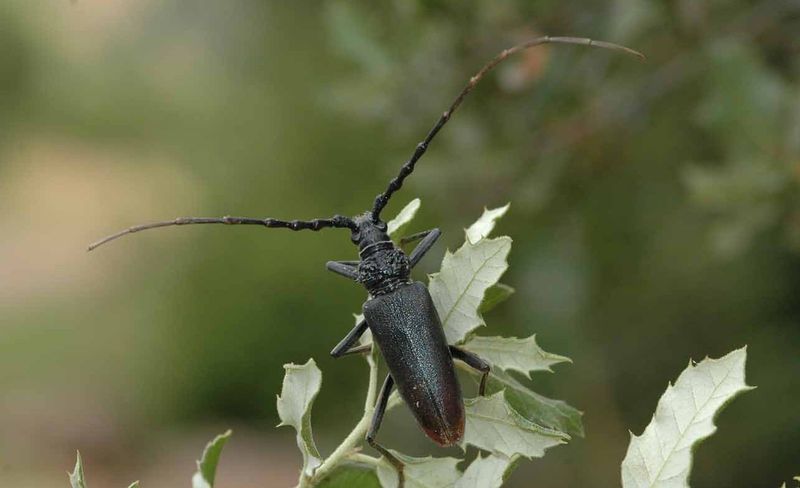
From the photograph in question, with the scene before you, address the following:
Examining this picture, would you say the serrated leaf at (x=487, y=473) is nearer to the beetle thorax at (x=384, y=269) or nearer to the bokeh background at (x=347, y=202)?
the beetle thorax at (x=384, y=269)

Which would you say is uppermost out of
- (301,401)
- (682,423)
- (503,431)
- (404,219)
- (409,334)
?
(404,219)

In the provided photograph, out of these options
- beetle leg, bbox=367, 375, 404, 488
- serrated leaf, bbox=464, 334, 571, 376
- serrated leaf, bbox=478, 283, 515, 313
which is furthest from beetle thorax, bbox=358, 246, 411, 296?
serrated leaf, bbox=464, 334, 571, 376

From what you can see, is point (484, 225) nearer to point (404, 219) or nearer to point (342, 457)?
point (404, 219)

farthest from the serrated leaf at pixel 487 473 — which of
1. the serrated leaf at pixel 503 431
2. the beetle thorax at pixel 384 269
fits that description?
the beetle thorax at pixel 384 269

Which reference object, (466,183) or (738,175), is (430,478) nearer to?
(738,175)

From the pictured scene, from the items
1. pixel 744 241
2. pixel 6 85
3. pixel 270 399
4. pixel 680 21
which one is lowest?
pixel 744 241

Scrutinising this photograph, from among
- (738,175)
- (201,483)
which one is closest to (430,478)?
(201,483)

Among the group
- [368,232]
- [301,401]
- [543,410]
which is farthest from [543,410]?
[368,232]
